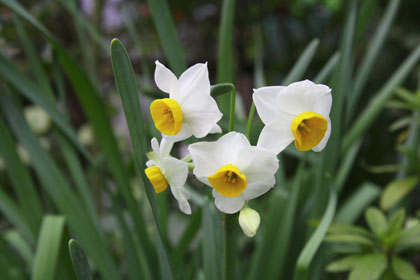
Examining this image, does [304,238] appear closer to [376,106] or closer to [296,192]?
[296,192]

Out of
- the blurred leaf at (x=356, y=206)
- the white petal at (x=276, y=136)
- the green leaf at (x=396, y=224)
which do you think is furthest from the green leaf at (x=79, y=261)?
the blurred leaf at (x=356, y=206)

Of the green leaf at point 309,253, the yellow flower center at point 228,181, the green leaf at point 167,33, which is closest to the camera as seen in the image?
the yellow flower center at point 228,181

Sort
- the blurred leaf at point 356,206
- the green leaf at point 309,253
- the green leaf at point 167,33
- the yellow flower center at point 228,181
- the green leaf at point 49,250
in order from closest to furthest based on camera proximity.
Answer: the yellow flower center at point 228,181, the green leaf at point 309,253, the green leaf at point 49,250, the green leaf at point 167,33, the blurred leaf at point 356,206

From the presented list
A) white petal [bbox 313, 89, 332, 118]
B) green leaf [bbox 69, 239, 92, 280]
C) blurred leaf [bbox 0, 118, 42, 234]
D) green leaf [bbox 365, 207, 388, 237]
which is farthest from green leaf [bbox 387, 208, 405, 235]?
blurred leaf [bbox 0, 118, 42, 234]

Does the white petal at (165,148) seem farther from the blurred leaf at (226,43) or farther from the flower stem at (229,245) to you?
the blurred leaf at (226,43)

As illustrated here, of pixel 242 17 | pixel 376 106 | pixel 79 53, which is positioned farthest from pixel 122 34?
pixel 376 106

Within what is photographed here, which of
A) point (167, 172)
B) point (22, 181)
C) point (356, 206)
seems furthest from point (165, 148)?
point (356, 206)

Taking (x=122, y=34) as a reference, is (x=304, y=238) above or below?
below

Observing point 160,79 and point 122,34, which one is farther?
point 122,34

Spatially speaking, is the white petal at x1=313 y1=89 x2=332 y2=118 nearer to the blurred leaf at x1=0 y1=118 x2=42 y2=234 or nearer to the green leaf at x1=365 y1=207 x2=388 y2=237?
the green leaf at x1=365 y1=207 x2=388 y2=237

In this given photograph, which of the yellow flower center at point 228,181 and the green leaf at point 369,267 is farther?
the green leaf at point 369,267
